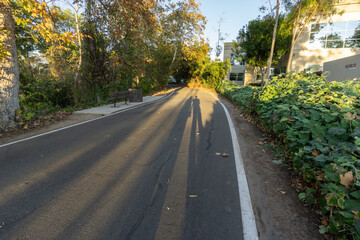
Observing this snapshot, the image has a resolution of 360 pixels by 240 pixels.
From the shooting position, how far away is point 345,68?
51.1ft

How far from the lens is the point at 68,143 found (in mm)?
4844

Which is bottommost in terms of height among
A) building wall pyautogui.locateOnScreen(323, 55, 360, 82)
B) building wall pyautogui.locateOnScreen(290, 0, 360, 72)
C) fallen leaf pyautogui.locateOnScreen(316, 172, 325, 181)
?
fallen leaf pyautogui.locateOnScreen(316, 172, 325, 181)

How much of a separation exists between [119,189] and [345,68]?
825 inches

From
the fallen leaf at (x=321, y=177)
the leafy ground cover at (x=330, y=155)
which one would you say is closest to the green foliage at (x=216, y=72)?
the leafy ground cover at (x=330, y=155)

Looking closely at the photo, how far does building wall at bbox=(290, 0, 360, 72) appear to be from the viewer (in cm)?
2142

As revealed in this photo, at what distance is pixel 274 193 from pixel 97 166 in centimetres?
327

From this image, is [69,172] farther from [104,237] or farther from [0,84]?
[0,84]

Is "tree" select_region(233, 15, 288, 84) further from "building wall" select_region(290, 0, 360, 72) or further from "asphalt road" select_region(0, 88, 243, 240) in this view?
"asphalt road" select_region(0, 88, 243, 240)

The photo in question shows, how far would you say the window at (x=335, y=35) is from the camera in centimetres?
2155

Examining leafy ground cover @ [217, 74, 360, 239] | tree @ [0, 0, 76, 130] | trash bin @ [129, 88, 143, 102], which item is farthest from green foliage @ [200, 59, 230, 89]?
tree @ [0, 0, 76, 130]

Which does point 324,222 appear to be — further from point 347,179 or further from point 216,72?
point 216,72

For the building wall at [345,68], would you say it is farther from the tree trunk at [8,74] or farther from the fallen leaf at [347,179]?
the tree trunk at [8,74]

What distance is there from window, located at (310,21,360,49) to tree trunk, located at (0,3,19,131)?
30.4 meters

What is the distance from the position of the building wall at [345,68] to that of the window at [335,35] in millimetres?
7187
